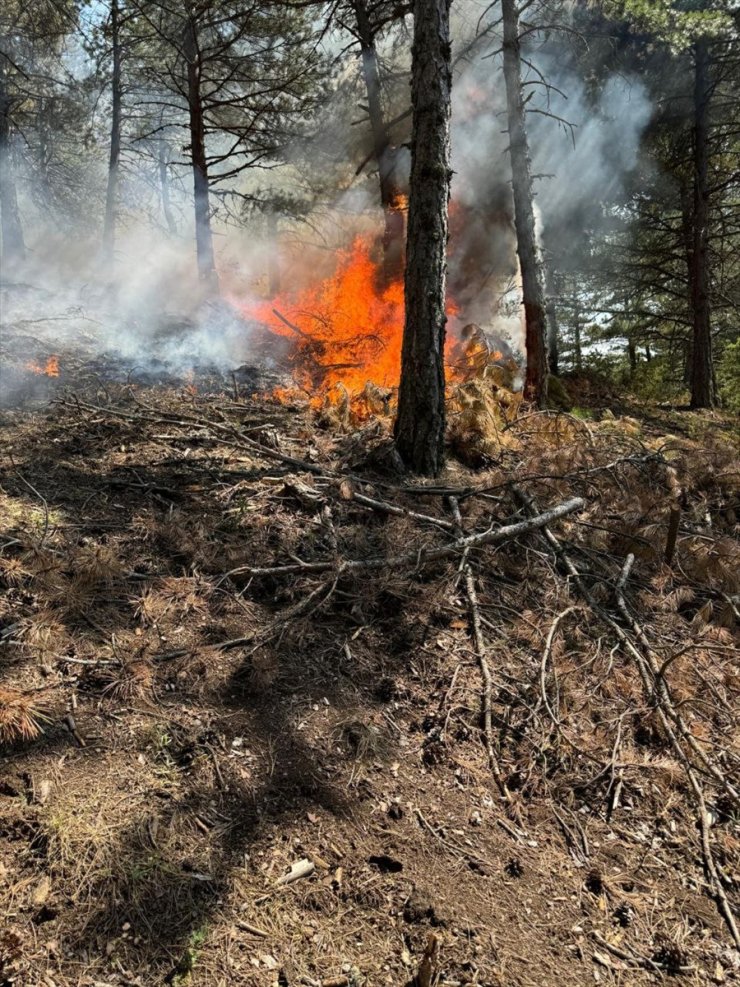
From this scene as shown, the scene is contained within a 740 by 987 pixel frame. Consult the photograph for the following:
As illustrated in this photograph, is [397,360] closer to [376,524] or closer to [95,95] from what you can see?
[376,524]

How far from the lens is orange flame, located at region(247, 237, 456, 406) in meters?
10.3

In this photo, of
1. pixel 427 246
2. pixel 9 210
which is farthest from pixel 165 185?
pixel 427 246

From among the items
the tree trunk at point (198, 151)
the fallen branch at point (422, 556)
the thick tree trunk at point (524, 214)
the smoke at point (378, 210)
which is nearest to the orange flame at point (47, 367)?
the smoke at point (378, 210)

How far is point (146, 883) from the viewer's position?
2.31 meters

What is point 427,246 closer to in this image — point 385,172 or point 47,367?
point 47,367

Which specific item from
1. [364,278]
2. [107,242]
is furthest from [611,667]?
[107,242]

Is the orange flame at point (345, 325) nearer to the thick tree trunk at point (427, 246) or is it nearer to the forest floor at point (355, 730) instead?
the thick tree trunk at point (427, 246)

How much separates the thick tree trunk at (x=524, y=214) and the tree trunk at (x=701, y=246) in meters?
4.78

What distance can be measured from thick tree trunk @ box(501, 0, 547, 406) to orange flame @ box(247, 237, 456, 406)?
2.46m

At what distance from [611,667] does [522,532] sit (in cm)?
140

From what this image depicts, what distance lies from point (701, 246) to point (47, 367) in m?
13.0

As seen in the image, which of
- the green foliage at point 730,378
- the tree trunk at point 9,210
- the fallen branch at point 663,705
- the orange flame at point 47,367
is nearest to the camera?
the fallen branch at point 663,705

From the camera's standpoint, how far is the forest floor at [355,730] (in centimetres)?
227

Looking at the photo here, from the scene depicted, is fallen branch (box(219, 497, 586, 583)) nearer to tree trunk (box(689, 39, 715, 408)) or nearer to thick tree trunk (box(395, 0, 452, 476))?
thick tree trunk (box(395, 0, 452, 476))
